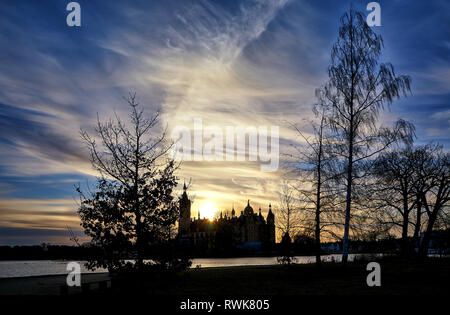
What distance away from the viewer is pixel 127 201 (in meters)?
16.7

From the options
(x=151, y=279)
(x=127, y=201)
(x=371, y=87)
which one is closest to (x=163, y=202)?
(x=127, y=201)

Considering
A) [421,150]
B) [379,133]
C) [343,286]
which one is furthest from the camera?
[421,150]

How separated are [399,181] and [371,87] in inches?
685

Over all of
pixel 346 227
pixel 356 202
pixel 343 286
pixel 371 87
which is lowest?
pixel 343 286

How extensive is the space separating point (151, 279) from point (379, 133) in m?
16.2

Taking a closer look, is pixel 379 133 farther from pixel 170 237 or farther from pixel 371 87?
pixel 170 237
